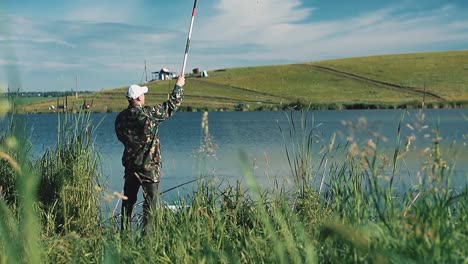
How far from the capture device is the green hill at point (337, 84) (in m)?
68.0

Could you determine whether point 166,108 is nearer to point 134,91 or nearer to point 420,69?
point 134,91

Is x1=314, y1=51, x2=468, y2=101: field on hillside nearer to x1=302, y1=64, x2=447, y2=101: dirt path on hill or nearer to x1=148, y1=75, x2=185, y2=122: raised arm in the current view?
x1=302, y1=64, x2=447, y2=101: dirt path on hill

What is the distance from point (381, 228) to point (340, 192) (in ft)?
4.26

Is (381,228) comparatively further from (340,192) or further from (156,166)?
(156,166)

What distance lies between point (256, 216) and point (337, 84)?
7506cm

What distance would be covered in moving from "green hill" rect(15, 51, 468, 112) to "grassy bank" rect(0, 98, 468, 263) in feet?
183

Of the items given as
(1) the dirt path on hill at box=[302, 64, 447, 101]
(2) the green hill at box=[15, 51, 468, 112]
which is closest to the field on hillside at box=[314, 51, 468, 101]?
(2) the green hill at box=[15, 51, 468, 112]

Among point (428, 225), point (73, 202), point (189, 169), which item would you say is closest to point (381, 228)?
point (428, 225)

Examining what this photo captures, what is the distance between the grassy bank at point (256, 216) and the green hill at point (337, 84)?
5584 centimetres

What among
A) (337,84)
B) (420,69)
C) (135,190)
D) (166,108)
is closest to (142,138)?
(166,108)

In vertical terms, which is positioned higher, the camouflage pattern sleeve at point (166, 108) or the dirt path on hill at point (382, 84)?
the camouflage pattern sleeve at point (166, 108)

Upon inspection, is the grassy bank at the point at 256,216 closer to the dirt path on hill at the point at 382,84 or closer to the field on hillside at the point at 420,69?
the dirt path on hill at the point at 382,84

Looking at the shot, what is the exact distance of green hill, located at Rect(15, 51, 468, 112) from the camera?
6804cm

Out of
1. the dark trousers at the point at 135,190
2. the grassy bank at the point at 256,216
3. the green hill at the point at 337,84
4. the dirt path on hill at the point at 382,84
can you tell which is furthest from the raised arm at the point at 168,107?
the dirt path on hill at the point at 382,84
